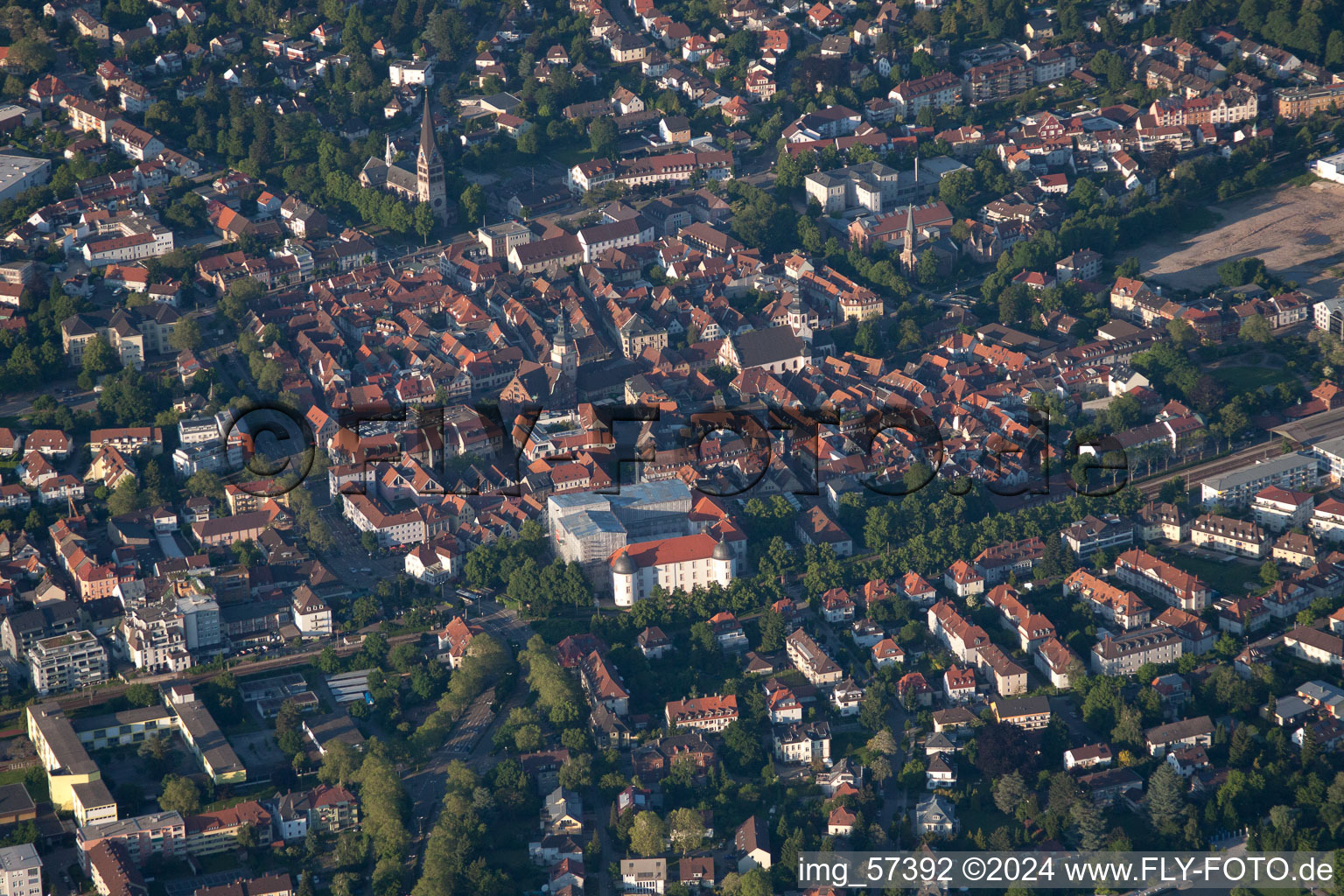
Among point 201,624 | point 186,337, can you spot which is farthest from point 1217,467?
point 186,337

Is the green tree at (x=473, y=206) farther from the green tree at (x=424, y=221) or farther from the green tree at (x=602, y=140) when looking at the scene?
the green tree at (x=602, y=140)

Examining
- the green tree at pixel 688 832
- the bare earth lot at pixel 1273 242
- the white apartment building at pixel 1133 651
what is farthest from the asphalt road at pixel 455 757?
the bare earth lot at pixel 1273 242

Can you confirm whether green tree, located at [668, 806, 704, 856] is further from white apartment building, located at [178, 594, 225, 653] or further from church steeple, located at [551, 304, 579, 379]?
church steeple, located at [551, 304, 579, 379]

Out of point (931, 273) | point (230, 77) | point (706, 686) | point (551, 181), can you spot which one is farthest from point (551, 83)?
point (706, 686)

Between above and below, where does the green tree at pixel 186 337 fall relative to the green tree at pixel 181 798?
above

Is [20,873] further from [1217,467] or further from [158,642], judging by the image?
[1217,467]

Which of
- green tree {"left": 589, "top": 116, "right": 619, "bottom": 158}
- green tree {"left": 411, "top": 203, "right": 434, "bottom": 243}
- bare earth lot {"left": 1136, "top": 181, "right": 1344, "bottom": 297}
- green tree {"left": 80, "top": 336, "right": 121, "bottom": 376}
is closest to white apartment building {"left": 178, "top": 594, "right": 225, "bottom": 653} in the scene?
green tree {"left": 80, "top": 336, "right": 121, "bottom": 376}
